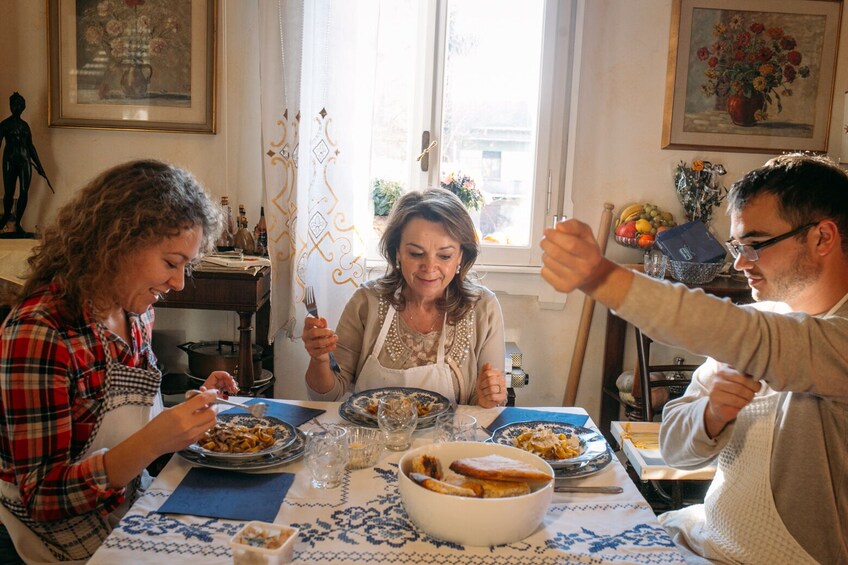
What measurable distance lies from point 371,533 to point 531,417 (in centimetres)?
70

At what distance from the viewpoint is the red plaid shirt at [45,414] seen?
129 cm

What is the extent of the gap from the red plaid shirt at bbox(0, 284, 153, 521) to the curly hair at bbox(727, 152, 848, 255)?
53.8 inches

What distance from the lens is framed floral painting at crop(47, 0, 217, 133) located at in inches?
126

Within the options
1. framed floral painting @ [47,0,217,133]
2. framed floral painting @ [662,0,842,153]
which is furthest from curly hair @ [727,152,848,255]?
framed floral painting @ [47,0,217,133]

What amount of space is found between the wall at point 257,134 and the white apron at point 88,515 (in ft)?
6.09

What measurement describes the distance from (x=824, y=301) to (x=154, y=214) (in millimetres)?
1334

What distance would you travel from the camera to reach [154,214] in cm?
144

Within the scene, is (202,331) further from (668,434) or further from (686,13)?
(686,13)

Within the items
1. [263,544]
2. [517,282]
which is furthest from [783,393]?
[517,282]

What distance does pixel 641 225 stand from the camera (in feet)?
10.6

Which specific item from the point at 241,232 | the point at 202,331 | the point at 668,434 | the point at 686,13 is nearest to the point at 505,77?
the point at 686,13

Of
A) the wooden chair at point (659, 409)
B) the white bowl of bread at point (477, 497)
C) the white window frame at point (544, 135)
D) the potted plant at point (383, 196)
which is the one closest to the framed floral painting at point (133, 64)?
the potted plant at point (383, 196)

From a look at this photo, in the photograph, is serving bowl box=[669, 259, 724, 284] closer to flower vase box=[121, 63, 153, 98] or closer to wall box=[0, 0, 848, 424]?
wall box=[0, 0, 848, 424]

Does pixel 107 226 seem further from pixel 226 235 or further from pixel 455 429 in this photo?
pixel 226 235
